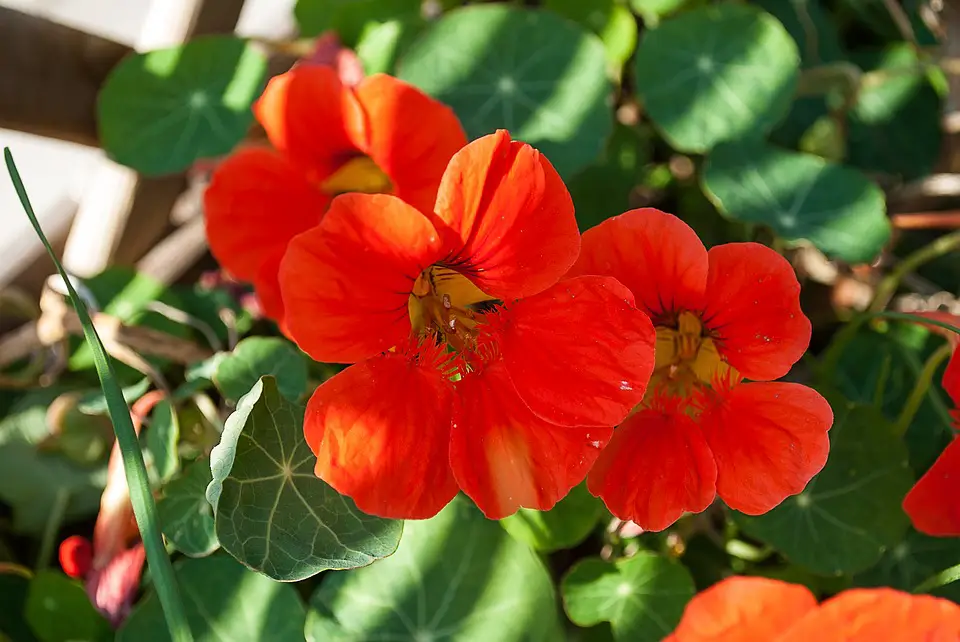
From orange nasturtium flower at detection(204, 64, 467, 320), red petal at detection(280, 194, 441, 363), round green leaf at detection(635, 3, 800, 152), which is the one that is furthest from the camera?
round green leaf at detection(635, 3, 800, 152)

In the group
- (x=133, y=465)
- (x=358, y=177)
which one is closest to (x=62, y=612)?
(x=133, y=465)

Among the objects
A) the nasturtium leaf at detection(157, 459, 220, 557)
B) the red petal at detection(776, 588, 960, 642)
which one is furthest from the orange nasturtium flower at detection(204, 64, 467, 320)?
the red petal at detection(776, 588, 960, 642)

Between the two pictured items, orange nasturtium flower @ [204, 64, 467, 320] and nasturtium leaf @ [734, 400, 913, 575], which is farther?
nasturtium leaf @ [734, 400, 913, 575]

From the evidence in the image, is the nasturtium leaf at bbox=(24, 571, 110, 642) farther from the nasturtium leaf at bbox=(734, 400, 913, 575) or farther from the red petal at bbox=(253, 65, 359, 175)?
the nasturtium leaf at bbox=(734, 400, 913, 575)

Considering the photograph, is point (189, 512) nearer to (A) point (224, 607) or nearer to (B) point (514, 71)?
(A) point (224, 607)

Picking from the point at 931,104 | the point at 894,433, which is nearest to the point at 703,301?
the point at 894,433

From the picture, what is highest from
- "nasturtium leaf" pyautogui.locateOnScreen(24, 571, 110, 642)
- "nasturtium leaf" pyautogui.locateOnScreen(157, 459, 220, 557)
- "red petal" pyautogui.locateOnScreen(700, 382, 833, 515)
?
"red petal" pyautogui.locateOnScreen(700, 382, 833, 515)

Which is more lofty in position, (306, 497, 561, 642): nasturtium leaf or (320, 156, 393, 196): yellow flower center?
(320, 156, 393, 196): yellow flower center
